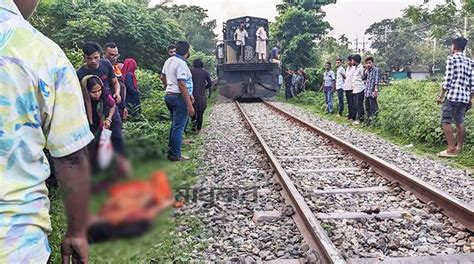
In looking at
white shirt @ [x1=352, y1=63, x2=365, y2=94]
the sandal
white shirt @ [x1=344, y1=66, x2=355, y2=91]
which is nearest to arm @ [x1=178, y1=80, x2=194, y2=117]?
the sandal

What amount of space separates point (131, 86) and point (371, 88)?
540 centimetres

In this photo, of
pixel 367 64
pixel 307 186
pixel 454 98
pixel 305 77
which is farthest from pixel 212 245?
pixel 305 77

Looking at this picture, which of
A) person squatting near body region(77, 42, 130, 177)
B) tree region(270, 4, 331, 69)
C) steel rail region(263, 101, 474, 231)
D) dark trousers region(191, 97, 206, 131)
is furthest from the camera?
tree region(270, 4, 331, 69)

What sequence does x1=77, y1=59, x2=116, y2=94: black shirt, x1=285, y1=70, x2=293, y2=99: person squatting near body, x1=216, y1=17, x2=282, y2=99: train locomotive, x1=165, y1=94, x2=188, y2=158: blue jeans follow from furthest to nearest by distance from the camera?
x1=285, y1=70, x2=293, y2=99: person squatting near body → x1=216, y1=17, x2=282, y2=99: train locomotive → x1=165, y1=94, x2=188, y2=158: blue jeans → x1=77, y1=59, x2=116, y2=94: black shirt

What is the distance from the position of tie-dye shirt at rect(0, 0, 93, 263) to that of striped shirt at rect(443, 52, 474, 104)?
652cm

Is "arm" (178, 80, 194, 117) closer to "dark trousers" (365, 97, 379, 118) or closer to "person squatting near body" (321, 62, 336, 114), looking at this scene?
"dark trousers" (365, 97, 379, 118)

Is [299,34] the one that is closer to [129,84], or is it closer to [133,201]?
[129,84]

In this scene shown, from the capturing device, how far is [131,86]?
8.08 m

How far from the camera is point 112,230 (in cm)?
107

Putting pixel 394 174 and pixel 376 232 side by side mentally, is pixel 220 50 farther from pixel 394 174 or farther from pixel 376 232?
pixel 376 232

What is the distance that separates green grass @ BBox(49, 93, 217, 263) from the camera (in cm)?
109

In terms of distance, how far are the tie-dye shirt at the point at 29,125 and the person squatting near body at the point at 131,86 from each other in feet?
22.0

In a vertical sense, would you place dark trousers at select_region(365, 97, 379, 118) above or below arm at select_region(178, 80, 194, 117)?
below

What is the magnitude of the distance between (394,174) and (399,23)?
63.5 m
